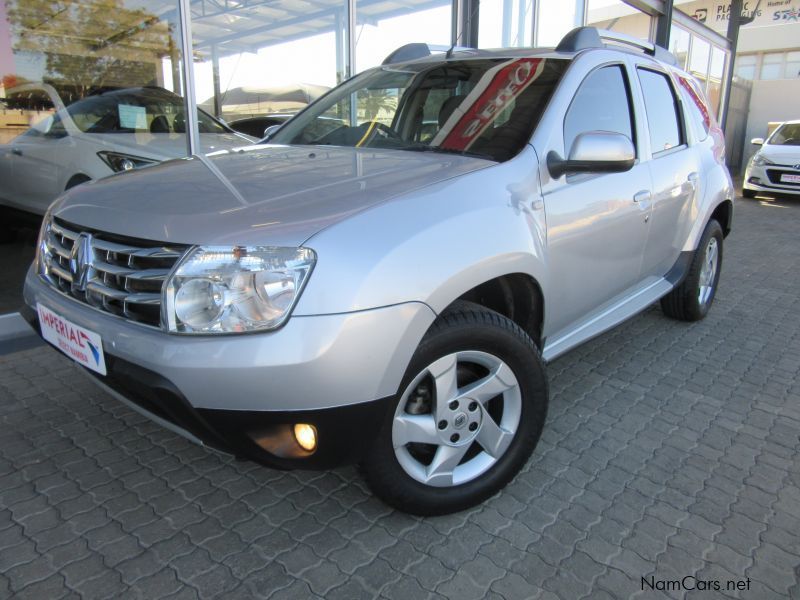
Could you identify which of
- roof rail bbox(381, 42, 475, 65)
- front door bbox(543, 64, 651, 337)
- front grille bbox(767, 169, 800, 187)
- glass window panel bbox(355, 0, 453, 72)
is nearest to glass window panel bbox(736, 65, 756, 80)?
front grille bbox(767, 169, 800, 187)

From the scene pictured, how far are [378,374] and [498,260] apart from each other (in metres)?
0.63

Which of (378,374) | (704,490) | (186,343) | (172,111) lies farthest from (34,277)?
(172,111)

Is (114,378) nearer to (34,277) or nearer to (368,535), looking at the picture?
(34,277)

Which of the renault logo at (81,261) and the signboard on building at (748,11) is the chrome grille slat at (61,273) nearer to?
the renault logo at (81,261)

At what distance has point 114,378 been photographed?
1.82 meters

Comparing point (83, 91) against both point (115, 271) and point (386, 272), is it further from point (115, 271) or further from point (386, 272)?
point (386, 272)

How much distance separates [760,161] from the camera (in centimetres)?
1135

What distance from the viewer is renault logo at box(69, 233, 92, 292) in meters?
1.96

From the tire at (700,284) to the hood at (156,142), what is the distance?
3.39 meters

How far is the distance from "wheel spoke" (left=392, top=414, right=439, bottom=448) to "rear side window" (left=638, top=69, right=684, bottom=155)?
2.15 meters

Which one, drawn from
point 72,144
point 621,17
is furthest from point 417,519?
point 621,17

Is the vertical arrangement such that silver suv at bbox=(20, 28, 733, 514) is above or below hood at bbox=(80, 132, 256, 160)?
below

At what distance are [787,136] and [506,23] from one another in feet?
23.6

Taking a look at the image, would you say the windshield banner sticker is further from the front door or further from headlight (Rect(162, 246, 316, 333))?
headlight (Rect(162, 246, 316, 333))
